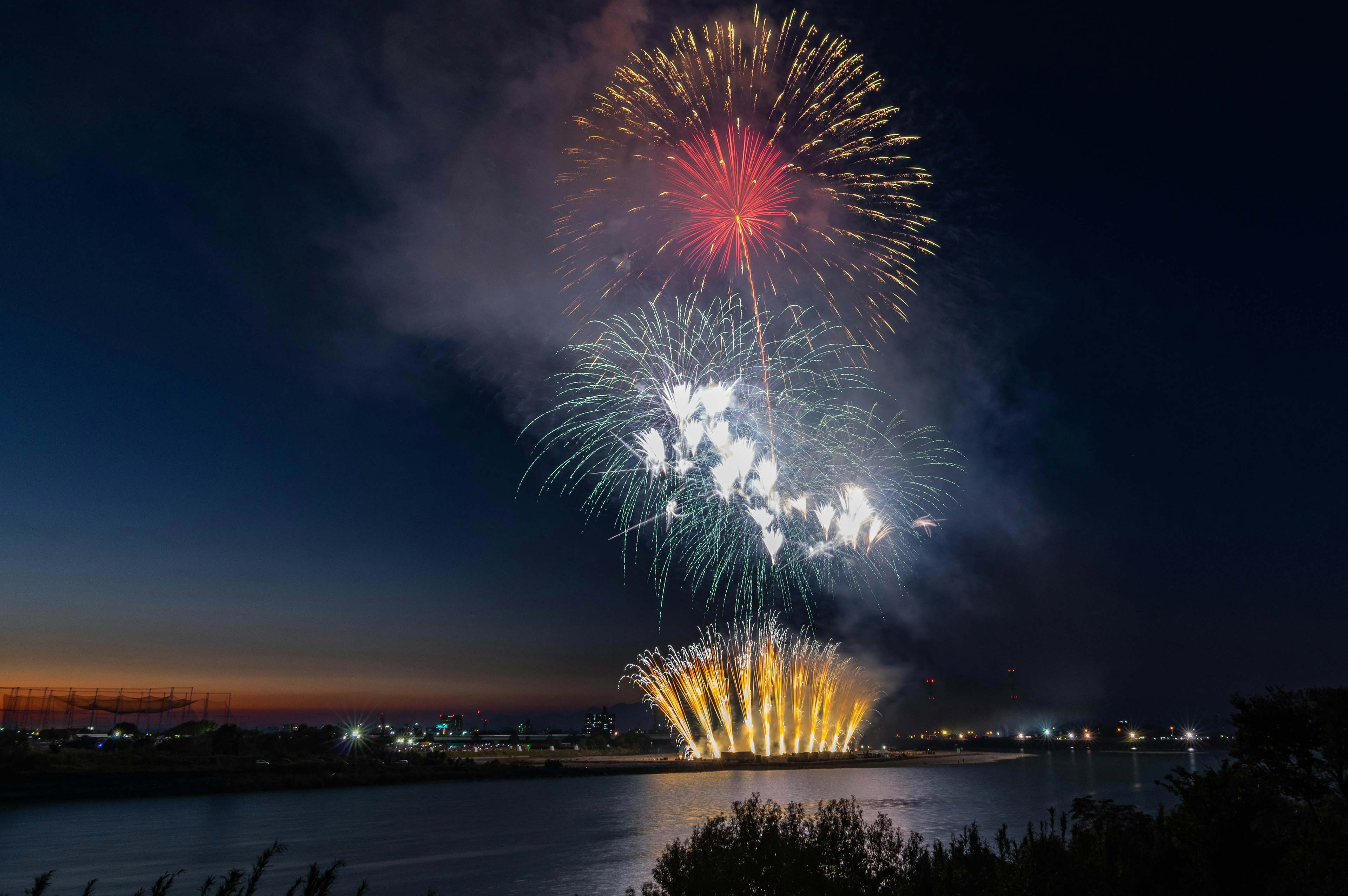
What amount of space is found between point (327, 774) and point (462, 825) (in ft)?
121

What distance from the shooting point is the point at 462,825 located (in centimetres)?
4775

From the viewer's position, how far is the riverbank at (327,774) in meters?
59.9

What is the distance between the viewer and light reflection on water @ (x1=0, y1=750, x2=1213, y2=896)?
Answer: 104 feet

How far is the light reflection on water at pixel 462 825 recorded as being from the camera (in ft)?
104

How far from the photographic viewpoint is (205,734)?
289ft

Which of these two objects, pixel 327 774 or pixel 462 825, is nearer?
pixel 462 825

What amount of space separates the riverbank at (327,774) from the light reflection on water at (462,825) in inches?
95.2

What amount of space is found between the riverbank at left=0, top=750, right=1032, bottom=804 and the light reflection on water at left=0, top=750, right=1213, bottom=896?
2.42m

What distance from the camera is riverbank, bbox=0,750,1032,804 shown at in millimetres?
59906

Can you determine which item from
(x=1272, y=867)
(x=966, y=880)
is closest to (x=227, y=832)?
(x=966, y=880)

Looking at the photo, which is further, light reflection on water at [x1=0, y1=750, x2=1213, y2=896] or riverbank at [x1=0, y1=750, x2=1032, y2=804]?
riverbank at [x1=0, y1=750, x2=1032, y2=804]

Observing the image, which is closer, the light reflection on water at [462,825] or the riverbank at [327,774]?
the light reflection on water at [462,825]

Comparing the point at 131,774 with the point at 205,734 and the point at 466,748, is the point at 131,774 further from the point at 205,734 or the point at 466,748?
the point at 466,748

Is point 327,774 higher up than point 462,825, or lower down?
lower down
